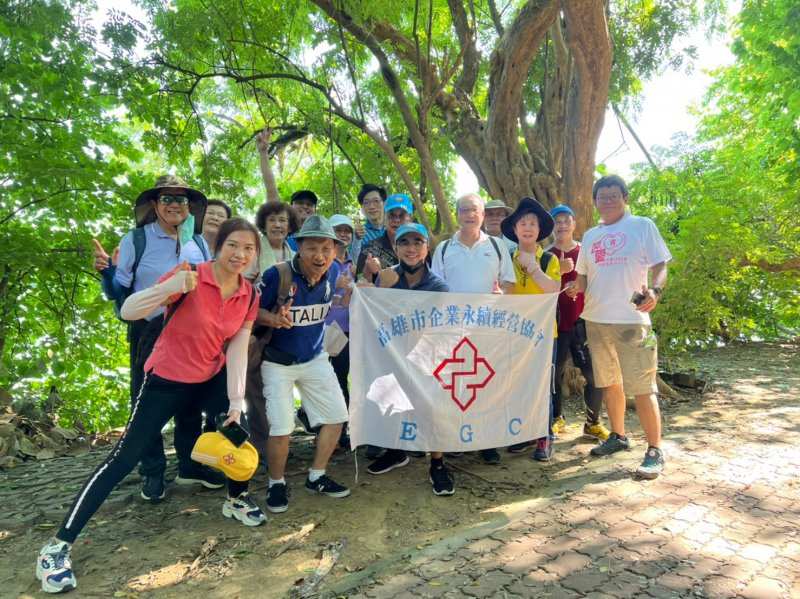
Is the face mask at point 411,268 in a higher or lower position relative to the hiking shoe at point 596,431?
higher

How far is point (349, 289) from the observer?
3795mm

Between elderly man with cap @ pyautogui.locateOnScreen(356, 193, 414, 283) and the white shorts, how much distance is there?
3.48 ft

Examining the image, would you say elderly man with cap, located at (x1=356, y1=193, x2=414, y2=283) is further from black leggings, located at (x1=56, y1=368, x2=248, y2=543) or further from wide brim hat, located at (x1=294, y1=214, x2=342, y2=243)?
black leggings, located at (x1=56, y1=368, x2=248, y2=543)

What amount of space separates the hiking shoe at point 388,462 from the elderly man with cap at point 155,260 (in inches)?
44.9

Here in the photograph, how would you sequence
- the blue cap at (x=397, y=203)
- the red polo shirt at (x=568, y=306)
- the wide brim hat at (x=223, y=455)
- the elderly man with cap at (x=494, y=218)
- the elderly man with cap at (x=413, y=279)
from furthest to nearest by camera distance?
the elderly man with cap at (x=494, y=218) < the red polo shirt at (x=568, y=306) < the blue cap at (x=397, y=203) < the elderly man with cap at (x=413, y=279) < the wide brim hat at (x=223, y=455)

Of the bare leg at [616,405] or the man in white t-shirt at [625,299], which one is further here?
the bare leg at [616,405]

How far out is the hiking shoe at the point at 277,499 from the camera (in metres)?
3.44

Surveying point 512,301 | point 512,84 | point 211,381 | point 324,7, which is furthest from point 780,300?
point 211,381

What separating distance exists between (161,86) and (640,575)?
24.3ft

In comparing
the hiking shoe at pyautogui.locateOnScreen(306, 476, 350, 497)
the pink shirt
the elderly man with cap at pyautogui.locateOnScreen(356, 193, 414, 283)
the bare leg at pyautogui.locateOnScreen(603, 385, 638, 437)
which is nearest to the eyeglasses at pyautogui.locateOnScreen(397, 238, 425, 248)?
the elderly man with cap at pyautogui.locateOnScreen(356, 193, 414, 283)

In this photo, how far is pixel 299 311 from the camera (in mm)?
3486

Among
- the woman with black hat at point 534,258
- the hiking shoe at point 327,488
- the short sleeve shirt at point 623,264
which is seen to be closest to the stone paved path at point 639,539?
the woman with black hat at point 534,258

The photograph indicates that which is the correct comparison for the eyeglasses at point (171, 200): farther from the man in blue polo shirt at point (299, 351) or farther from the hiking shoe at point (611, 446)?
the hiking shoe at point (611, 446)

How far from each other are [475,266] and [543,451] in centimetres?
162
